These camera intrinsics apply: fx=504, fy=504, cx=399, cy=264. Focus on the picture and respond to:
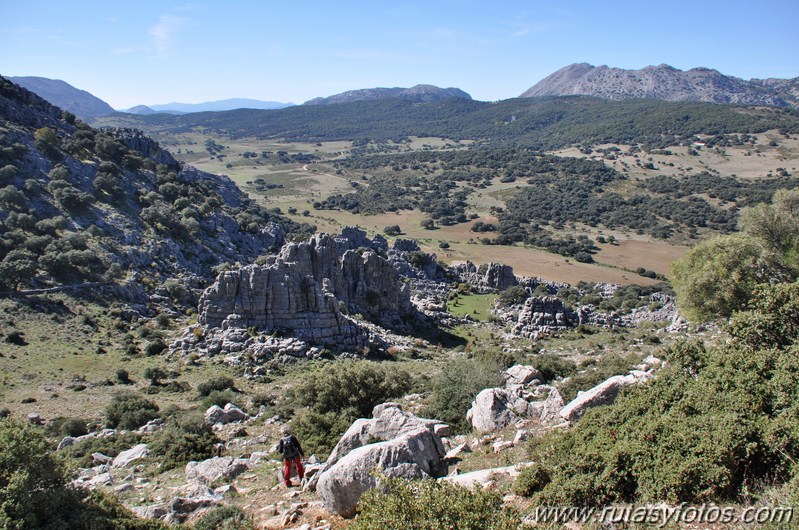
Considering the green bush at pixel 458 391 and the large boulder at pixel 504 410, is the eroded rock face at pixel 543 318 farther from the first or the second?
the large boulder at pixel 504 410

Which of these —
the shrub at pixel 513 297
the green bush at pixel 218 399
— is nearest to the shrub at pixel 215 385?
the green bush at pixel 218 399

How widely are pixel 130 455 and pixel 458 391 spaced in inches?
479

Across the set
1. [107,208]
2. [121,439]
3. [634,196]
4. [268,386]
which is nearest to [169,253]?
[107,208]

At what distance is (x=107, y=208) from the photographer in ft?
178

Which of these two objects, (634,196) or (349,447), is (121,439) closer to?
(349,447)

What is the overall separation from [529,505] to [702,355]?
7.32 m

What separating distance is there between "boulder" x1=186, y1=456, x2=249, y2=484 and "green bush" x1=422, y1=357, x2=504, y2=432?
22.9ft

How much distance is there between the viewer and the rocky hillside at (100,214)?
42625mm

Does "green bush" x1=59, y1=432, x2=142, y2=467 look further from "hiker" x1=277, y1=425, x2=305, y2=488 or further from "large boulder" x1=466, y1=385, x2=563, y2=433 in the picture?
"large boulder" x1=466, y1=385, x2=563, y2=433

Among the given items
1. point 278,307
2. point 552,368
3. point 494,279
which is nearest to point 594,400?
point 552,368

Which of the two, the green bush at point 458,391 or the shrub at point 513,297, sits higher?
the green bush at point 458,391

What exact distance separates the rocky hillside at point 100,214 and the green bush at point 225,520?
3559 cm

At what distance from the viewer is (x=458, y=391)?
1938cm

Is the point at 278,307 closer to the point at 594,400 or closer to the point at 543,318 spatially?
the point at 543,318
